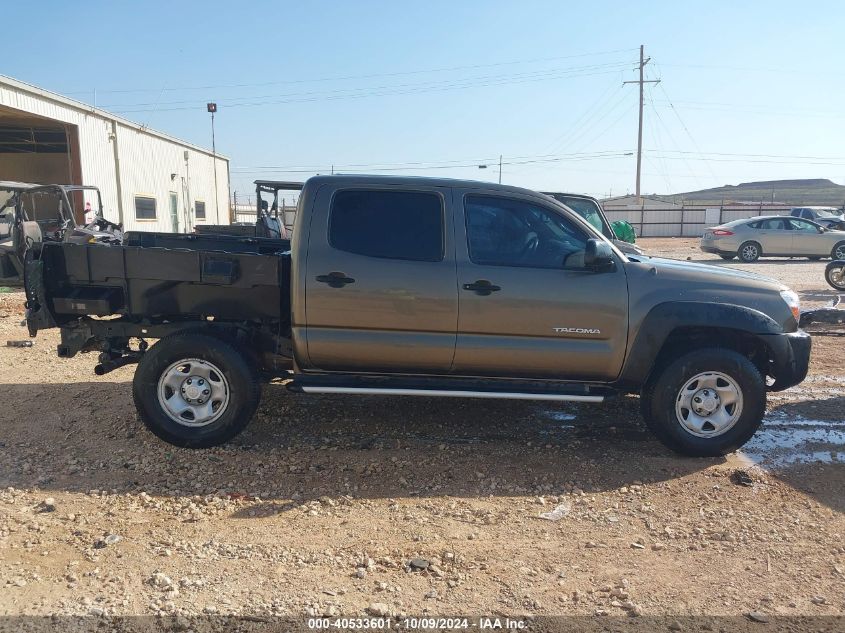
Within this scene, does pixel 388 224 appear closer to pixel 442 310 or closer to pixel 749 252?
pixel 442 310

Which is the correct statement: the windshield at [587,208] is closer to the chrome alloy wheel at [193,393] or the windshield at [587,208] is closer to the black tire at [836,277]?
the black tire at [836,277]

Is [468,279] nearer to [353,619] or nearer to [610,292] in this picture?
[610,292]

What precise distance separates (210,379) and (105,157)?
61.7ft

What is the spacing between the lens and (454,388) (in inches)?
185

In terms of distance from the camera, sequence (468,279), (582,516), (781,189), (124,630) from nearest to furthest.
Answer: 1. (124,630)
2. (582,516)
3. (468,279)
4. (781,189)

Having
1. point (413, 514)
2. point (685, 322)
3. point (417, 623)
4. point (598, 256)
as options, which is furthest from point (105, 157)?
point (417, 623)

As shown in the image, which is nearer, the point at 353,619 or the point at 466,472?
the point at 353,619

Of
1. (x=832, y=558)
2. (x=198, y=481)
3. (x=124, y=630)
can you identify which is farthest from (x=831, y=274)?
(x=124, y=630)

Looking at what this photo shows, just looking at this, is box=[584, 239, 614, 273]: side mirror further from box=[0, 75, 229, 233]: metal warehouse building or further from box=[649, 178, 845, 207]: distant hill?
box=[649, 178, 845, 207]: distant hill

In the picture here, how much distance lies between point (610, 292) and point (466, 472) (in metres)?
1.66

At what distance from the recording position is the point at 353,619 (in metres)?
2.88

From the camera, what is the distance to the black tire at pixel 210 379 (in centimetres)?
466

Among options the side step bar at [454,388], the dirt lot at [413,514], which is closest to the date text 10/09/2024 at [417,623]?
the dirt lot at [413,514]

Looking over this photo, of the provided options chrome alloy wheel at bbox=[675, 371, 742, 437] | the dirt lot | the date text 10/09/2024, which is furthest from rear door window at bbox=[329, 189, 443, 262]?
the date text 10/09/2024
